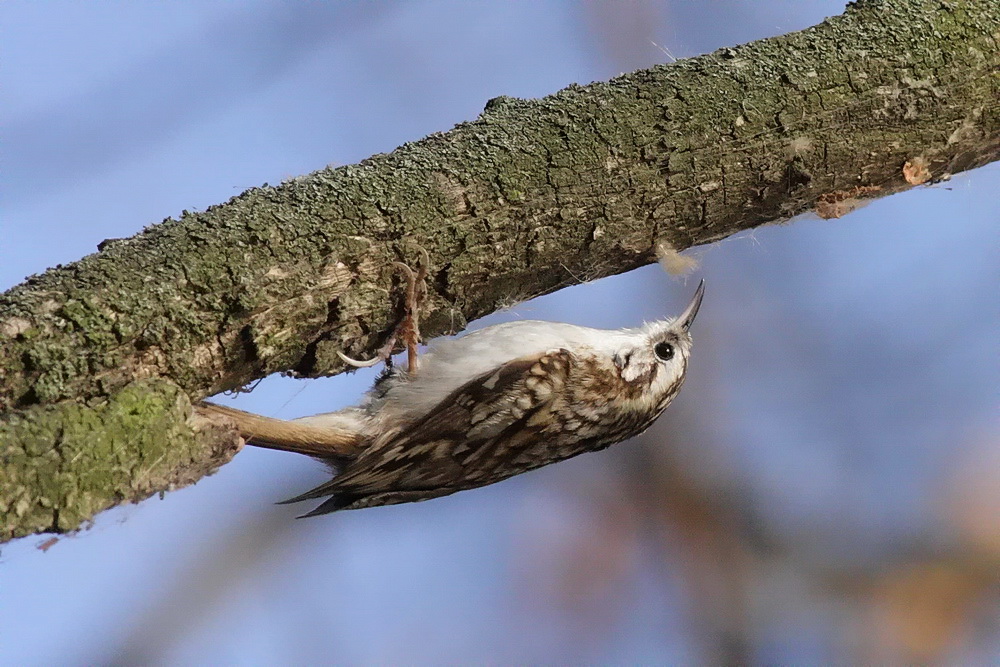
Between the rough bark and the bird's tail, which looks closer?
the rough bark

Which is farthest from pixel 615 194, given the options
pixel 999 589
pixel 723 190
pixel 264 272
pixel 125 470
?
pixel 999 589

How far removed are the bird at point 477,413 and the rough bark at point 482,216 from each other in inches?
15.5

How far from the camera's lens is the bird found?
2010 millimetres

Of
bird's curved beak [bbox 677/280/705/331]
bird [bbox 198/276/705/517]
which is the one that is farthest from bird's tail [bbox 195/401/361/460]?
bird's curved beak [bbox 677/280/705/331]

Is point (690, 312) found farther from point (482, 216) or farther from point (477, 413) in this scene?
point (482, 216)

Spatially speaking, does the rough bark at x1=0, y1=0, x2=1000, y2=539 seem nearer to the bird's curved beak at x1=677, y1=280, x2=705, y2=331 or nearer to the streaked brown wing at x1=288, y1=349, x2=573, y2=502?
the streaked brown wing at x1=288, y1=349, x2=573, y2=502

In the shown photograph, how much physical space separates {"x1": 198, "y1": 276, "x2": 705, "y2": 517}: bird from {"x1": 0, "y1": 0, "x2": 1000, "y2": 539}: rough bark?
39cm

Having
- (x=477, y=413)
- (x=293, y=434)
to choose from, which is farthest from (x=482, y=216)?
(x=477, y=413)

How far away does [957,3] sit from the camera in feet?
5.63

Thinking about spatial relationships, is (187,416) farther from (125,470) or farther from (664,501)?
(664,501)

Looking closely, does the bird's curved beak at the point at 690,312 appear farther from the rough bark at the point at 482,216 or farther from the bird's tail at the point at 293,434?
the bird's tail at the point at 293,434

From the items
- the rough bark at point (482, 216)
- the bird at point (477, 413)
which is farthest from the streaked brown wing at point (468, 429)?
the rough bark at point (482, 216)

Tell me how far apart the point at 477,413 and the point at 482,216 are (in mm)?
664

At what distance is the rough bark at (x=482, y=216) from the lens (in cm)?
124
